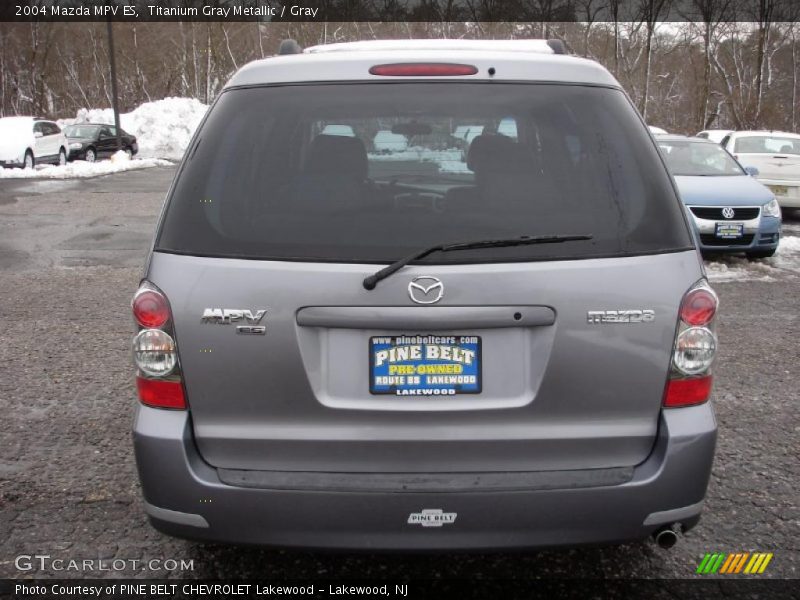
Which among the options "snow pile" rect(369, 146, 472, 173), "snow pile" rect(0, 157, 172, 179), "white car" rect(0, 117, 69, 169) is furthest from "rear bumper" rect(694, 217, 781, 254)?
"white car" rect(0, 117, 69, 169)

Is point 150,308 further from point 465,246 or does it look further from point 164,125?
point 164,125

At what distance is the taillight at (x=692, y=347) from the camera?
2338 millimetres

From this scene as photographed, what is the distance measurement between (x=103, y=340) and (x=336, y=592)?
163 inches

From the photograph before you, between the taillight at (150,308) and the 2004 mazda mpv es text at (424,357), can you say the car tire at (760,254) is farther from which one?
the taillight at (150,308)

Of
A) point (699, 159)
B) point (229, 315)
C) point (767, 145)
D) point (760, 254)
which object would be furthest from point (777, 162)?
point (229, 315)

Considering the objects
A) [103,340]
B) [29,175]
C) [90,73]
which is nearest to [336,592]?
[103,340]

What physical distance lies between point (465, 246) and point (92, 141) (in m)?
32.8

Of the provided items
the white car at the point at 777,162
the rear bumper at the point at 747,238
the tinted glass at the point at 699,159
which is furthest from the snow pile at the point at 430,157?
the white car at the point at 777,162

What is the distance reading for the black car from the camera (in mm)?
30594

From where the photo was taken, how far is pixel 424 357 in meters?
2.27

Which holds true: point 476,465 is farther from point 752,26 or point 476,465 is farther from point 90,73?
point 90,73

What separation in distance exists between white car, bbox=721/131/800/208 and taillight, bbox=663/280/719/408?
43.8ft

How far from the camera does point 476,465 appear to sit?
2.32m

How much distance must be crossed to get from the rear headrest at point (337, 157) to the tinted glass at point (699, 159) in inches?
384
